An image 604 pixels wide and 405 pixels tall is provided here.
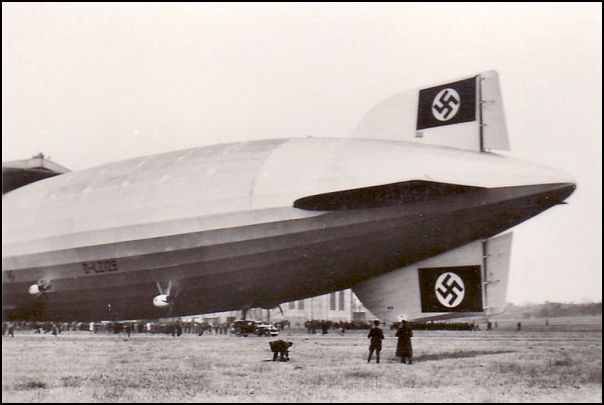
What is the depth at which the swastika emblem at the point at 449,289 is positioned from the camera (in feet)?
45.0

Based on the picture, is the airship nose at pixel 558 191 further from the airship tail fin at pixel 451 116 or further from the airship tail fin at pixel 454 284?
the airship tail fin at pixel 451 116

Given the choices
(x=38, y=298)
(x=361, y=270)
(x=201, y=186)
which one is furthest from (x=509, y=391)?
(x=38, y=298)

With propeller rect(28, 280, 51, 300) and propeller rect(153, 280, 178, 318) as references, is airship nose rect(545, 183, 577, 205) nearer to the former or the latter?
propeller rect(153, 280, 178, 318)

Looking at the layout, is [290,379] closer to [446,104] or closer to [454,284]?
[454,284]

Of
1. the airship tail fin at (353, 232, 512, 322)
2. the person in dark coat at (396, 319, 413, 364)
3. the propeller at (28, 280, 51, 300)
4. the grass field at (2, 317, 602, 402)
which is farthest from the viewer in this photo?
the propeller at (28, 280, 51, 300)

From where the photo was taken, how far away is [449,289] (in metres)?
13.9

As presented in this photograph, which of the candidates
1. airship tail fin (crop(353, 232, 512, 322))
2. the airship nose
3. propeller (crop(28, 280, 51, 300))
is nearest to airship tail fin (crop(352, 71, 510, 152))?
the airship nose

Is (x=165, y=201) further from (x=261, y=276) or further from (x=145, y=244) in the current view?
(x=261, y=276)

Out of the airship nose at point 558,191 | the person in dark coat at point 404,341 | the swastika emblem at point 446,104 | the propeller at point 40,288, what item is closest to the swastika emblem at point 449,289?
the person in dark coat at point 404,341

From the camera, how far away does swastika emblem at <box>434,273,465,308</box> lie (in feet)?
45.0

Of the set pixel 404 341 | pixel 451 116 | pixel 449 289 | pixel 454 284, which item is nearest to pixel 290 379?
pixel 404 341

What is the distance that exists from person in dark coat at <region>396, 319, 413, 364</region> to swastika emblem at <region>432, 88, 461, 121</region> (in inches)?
198

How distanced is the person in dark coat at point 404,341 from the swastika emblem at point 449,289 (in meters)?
1.58

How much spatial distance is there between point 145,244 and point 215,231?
80.8 inches
